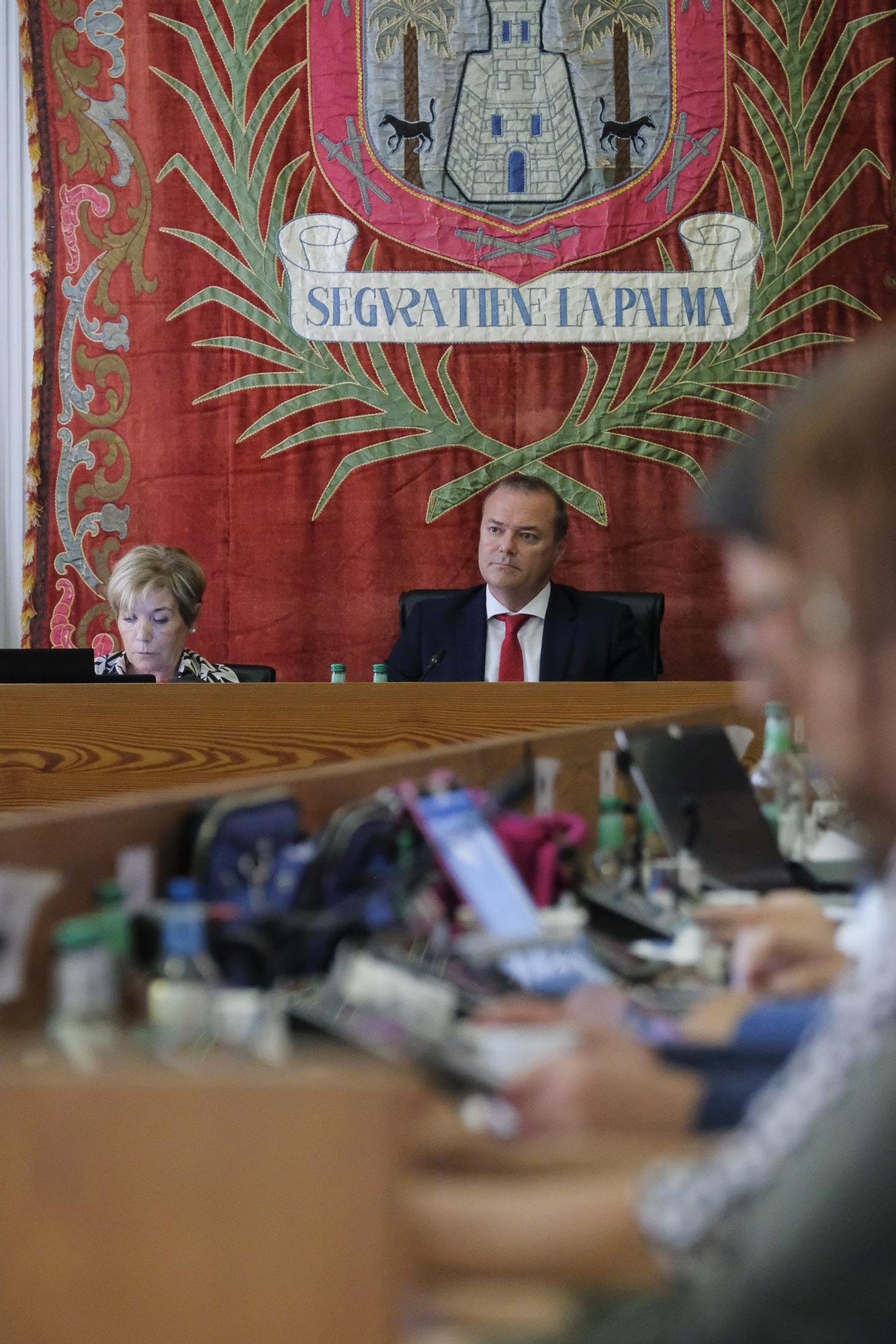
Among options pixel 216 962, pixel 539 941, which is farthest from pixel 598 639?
pixel 216 962

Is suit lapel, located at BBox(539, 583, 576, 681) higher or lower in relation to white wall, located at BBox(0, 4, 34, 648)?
lower

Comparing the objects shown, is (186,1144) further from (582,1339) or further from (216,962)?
(216,962)

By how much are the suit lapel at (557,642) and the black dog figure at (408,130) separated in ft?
5.33

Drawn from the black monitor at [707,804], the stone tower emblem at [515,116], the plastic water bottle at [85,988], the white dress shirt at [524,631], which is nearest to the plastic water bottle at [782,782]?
the black monitor at [707,804]

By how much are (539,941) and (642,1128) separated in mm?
368

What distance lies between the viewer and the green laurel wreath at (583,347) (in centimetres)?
420

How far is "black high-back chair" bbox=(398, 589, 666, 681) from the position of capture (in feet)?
12.1

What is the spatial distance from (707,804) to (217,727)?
0.94m

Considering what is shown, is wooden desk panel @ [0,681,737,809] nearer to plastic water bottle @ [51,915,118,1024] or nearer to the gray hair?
the gray hair

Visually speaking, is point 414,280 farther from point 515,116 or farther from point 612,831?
point 612,831

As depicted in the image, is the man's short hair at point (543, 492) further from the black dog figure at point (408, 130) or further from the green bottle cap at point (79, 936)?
the green bottle cap at point (79, 936)

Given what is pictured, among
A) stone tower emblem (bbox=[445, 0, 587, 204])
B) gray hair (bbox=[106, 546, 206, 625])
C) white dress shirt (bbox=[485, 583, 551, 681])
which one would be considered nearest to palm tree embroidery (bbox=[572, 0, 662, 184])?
stone tower emblem (bbox=[445, 0, 587, 204])

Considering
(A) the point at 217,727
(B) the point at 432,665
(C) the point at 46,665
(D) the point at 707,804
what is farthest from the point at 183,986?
(B) the point at 432,665

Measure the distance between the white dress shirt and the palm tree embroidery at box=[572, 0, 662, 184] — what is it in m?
1.49
